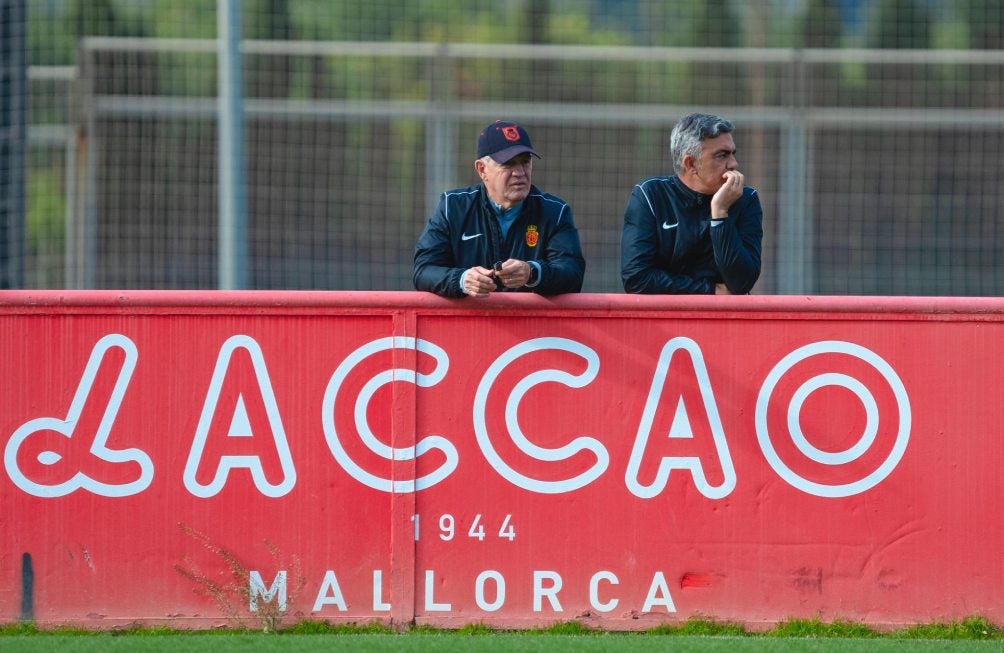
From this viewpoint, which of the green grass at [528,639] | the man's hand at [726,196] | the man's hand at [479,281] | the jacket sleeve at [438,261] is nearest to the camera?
the green grass at [528,639]

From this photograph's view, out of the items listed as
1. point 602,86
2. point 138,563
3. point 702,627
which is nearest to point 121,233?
point 602,86

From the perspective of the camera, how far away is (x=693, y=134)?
438cm

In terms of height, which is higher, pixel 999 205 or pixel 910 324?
pixel 999 205

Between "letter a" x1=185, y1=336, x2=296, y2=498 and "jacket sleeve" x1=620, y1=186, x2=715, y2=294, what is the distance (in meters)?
1.27

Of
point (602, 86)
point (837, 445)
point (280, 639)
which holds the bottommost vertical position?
point (280, 639)

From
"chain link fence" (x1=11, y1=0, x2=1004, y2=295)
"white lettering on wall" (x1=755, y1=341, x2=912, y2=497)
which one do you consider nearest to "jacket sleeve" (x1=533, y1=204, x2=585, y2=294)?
"white lettering on wall" (x1=755, y1=341, x2=912, y2=497)

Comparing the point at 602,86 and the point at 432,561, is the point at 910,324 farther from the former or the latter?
the point at 602,86

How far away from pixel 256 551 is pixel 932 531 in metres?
2.19

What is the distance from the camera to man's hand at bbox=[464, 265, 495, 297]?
12.9 ft

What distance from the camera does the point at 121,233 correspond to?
11.2m

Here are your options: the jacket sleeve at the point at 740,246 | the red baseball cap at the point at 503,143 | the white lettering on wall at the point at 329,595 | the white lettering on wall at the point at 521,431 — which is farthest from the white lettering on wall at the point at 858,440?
the white lettering on wall at the point at 329,595

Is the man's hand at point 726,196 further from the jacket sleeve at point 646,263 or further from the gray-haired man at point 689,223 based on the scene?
the jacket sleeve at point 646,263

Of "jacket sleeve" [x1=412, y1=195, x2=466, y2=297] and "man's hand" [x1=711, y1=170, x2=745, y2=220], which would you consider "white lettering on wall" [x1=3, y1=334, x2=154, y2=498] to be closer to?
"jacket sleeve" [x1=412, y1=195, x2=466, y2=297]

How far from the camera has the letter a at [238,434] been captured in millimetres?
4074
